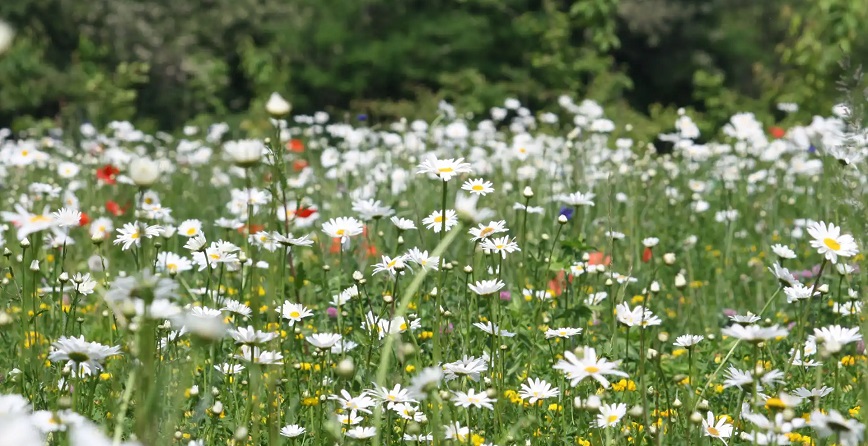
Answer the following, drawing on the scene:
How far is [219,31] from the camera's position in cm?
1196

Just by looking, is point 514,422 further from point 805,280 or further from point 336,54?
point 336,54

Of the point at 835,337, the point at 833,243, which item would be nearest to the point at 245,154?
the point at 835,337

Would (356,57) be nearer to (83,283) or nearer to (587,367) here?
(83,283)

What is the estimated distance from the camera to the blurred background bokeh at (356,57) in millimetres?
9977

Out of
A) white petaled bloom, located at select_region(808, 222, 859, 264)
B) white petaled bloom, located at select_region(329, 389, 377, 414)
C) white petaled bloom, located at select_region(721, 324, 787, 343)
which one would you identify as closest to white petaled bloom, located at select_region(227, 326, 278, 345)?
white petaled bloom, located at select_region(329, 389, 377, 414)

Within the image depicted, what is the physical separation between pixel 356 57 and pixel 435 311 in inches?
389

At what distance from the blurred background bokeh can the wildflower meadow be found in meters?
5.52

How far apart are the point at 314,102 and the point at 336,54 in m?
0.78

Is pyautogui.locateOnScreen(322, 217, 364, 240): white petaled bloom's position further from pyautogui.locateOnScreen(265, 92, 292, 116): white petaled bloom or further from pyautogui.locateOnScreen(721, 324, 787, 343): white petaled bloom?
pyautogui.locateOnScreen(721, 324, 787, 343): white petaled bloom

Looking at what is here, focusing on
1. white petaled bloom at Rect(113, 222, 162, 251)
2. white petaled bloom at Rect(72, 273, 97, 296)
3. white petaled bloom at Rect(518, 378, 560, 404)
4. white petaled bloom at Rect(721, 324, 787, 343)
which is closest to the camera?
white petaled bloom at Rect(721, 324, 787, 343)

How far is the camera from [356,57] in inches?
450

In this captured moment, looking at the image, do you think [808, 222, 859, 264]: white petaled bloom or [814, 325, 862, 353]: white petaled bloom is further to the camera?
[808, 222, 859, 264]: white petaled bloom

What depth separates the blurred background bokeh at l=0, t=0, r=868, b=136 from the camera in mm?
9977

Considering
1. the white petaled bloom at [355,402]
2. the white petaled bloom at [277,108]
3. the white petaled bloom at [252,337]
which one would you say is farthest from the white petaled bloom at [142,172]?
the white petaled bloom at [355,402]
